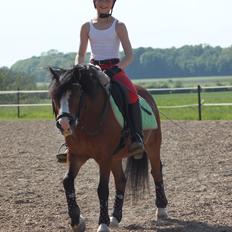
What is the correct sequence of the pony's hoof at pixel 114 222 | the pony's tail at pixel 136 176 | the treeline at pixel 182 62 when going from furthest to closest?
the treeline at pixel 182 62 < the pony's tail at pixel 136 176 < the pony's hoof at pixel 114 222

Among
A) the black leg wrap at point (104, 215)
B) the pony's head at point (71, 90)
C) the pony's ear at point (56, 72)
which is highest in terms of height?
the pony's ear at point (56, 72)

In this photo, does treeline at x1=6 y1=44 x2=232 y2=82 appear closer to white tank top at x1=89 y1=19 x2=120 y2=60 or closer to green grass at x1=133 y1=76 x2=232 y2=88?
green grass at x1=133 y1=76 x2=232 y2=88

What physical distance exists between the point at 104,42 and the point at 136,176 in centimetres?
172

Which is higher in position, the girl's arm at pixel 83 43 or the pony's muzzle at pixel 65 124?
the girl's arm at pixel 83 43

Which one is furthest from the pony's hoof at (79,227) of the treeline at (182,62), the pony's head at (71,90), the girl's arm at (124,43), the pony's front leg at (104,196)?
the treeline at (182,62)

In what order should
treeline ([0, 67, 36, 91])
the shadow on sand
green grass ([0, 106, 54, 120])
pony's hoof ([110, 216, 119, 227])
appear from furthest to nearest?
treeline ([0, 67, 36, 91]) < green grass ([0, 106, 54, 120]) < pony's hoof ([110, 216, 119, 227]) < the shadow on sand

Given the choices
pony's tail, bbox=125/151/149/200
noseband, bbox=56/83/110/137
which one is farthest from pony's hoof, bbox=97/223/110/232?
pony's tail, bbox=125/151/149/200

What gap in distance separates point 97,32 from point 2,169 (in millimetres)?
5076

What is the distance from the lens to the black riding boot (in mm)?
6688

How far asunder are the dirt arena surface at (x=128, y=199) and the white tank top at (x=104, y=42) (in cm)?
179

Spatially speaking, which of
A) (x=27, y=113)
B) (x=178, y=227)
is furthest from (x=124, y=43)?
(x=27, y=113)

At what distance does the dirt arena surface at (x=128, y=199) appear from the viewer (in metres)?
6.87

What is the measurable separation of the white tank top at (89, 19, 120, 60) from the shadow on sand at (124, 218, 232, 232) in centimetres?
180

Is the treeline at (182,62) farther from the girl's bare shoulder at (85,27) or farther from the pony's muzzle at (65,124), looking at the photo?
the pony's muzzle at (65,124)
